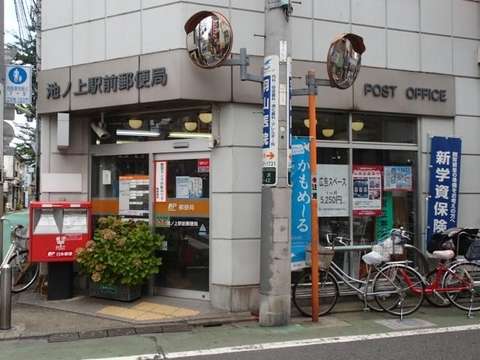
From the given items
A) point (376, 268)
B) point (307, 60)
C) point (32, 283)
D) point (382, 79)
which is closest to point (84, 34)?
point (307, 60)

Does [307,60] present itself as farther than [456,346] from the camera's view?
Yes

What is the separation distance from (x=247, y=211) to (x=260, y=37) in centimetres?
271

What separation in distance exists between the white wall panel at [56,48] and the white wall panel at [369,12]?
15.9ft

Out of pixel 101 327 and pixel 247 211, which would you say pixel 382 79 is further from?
pixel 101 327

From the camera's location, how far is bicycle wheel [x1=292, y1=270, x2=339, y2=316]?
22.6 feet

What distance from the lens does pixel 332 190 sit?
7953mm

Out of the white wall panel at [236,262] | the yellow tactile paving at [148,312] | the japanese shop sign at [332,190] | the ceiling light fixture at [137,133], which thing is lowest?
the yellow tactile paving at [148,312]

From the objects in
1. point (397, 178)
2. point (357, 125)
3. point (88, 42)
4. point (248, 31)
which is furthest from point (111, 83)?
point (397, 178)

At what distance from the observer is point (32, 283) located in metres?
8.41

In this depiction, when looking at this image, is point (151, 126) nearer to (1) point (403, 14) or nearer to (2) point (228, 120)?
(2) point (228, 120)

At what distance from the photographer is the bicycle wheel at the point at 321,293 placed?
689 centimetres

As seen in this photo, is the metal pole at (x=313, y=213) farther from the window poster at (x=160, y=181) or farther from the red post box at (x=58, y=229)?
the red post box at (x=58, y=229)

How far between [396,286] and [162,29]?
5206 millimetres

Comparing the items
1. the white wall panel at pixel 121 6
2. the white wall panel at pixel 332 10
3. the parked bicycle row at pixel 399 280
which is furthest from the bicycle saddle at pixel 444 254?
the white wall panel at pixel 121 6
